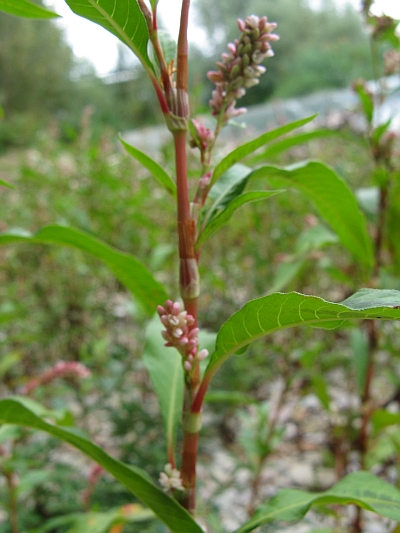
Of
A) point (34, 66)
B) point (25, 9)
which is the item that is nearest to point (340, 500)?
point (25, 9)

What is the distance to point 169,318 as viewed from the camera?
1.42ft

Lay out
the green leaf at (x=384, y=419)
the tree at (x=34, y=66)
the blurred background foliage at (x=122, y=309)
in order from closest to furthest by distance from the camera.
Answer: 1. the green leaf at (x=384, y=419)
2. the blurred background foliage at (x=122, y=309)
3. the tree at (x=34, y=66)

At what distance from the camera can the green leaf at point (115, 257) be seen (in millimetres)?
585

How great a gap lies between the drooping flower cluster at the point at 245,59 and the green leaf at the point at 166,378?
315 mm

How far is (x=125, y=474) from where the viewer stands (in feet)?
1.60

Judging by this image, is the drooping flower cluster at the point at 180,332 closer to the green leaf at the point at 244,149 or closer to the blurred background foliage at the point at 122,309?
the green leaf at the point at 244,149

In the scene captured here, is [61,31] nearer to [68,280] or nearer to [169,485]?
[68,280]

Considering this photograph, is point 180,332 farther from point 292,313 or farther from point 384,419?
point 384,419

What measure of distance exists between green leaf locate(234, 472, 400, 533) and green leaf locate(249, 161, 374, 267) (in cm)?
35

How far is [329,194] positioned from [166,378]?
34cm

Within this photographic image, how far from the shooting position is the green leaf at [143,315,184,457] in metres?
0.56

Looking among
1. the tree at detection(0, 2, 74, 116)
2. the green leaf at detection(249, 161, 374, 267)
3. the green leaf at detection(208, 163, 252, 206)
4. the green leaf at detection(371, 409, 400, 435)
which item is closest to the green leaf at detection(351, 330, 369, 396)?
the green leaf at detection(371, 409, 400, 435)

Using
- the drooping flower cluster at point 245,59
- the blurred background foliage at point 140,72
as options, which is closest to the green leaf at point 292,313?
the drooping flower cluster at point 245,59

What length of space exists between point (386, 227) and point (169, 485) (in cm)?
85
